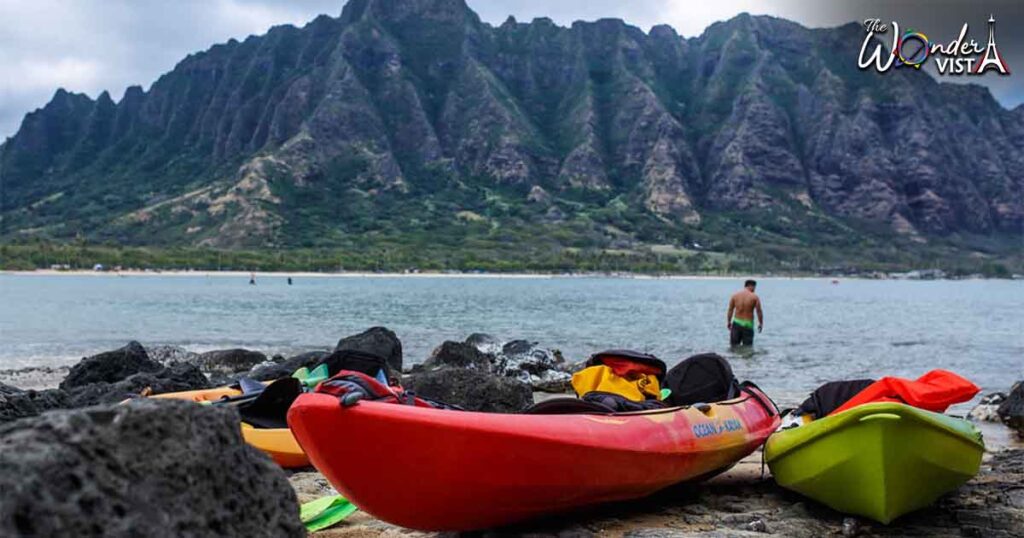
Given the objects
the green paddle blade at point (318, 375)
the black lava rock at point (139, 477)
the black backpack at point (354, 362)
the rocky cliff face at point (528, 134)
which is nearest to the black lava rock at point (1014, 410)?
the black backpack at point (354, 362)

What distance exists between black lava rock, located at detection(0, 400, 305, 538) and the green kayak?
10.7 ft

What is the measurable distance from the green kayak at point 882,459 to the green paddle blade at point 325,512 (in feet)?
9.62

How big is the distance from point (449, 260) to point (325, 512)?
309ft

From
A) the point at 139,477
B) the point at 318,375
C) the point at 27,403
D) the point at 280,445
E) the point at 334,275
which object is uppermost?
the point at 139,477

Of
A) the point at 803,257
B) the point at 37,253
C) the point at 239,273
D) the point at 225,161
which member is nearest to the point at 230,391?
the point at 239,273

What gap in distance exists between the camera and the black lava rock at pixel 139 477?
7.48 feet

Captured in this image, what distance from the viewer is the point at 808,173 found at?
163500mm

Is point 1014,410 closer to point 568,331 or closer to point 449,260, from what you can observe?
point 568,331

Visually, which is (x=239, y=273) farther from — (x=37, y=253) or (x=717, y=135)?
(x=717, y=135)

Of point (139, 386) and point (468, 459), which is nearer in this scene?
point (468, 459)

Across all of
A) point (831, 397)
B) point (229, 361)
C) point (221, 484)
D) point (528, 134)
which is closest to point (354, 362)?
point (831, 397)

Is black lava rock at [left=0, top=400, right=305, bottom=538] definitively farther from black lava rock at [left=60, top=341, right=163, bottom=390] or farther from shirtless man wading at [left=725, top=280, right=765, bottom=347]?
shirtless man wading at [left=725, top=280, right=765, bottom=347]

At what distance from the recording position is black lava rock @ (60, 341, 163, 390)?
35.2 feet

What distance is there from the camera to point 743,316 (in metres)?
19.6
